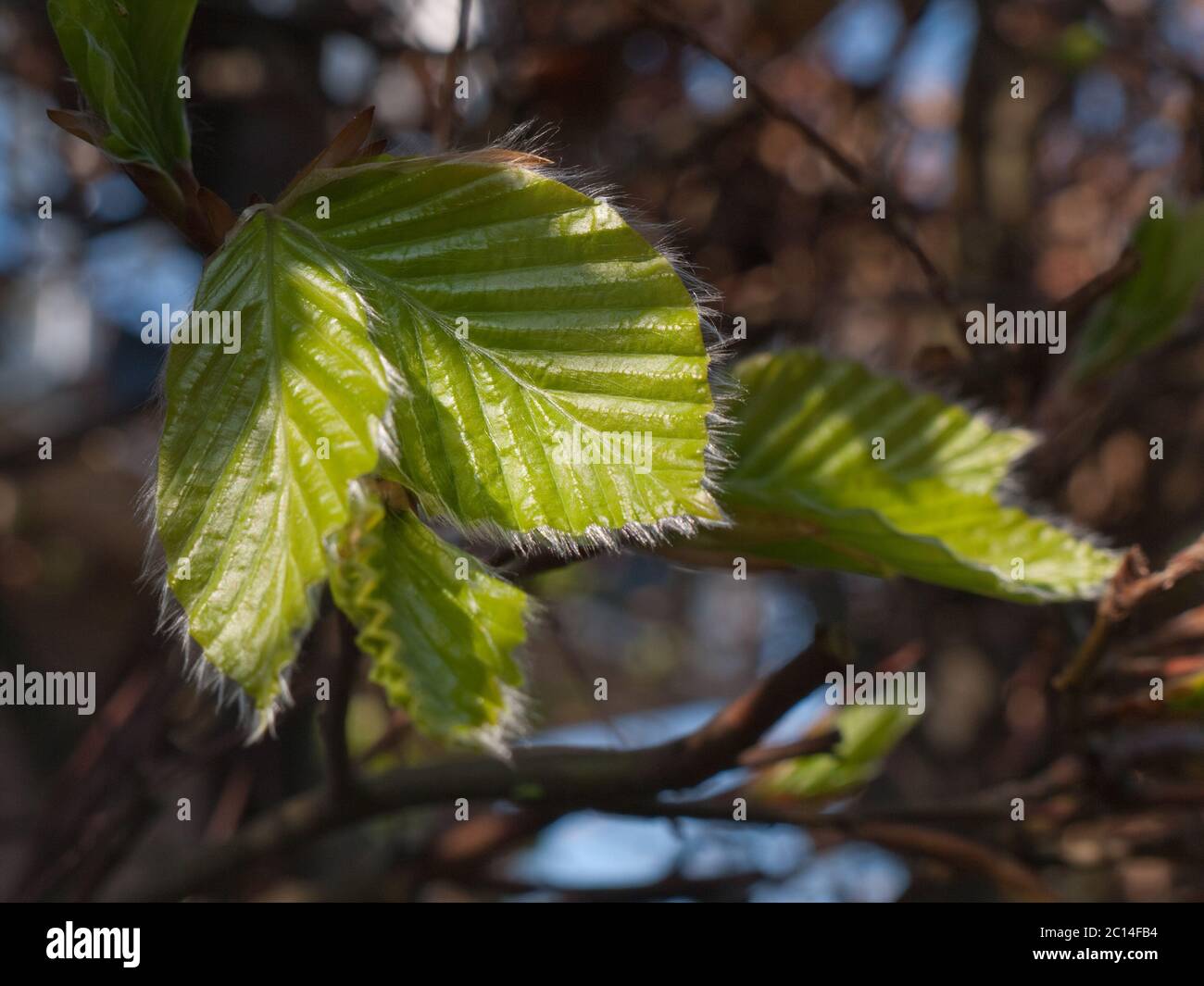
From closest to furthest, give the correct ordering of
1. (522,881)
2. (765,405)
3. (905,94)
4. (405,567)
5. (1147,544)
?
(405,567), (765,405), (522,881), (1147,544), (905,94)

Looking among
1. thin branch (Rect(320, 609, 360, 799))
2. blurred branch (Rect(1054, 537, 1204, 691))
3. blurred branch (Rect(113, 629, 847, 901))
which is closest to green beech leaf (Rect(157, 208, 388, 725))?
thin branch (Rect(320, 609, 360, 799))

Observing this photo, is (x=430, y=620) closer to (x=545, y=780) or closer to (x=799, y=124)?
(x=545, y=780)

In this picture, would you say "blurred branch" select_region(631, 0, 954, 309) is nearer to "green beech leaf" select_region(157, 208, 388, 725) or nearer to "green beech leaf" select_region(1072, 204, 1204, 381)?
"green beech leaf" select_region(1072, 204, 1204, 381)

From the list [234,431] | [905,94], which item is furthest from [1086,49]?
[234,431]

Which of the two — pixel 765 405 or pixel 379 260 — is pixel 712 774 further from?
pixel 379 260

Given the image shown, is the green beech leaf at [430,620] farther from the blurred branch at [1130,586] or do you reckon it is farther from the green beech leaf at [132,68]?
the blurred branch at [1130,586]

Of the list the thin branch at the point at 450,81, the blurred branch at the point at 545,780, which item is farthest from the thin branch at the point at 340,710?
the thin branch at the point at 450,81
